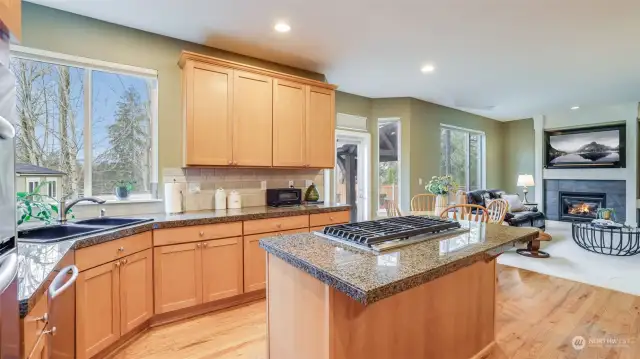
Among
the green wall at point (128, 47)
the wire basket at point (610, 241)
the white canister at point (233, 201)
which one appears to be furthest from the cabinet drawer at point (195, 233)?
the wire basket at point (610, 241)

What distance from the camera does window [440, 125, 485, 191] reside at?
6.53 meters

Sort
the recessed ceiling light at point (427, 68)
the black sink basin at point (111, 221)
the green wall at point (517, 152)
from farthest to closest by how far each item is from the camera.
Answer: the green wall at point (517, 152), the recessed ceiling light at point (427, 68), the black sink basin at point (111, 221)

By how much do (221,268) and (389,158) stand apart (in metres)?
3.72

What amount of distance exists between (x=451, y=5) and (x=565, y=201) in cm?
696

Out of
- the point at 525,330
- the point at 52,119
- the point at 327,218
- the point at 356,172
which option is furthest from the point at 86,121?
the point at 525,330

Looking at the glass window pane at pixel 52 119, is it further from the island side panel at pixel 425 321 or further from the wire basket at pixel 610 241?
the wire basket at pixel 610 241

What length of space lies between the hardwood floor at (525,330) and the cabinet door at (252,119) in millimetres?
1495

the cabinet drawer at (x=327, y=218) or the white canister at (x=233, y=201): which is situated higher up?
the white canister at (x=233, y=201)

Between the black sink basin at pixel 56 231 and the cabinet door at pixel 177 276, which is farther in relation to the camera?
the cabinet door at pixel 177 276

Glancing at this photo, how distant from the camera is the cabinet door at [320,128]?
359 centimetres

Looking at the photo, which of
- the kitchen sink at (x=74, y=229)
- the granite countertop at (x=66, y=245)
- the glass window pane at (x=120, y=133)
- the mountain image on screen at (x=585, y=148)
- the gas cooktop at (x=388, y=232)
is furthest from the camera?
the mountain image on screen at (x=585, y=148)

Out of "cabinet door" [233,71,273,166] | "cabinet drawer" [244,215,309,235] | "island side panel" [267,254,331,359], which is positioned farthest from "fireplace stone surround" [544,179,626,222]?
"island side panel" [267,254,331,359]

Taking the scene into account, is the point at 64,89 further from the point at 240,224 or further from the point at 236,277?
the point at 236,277

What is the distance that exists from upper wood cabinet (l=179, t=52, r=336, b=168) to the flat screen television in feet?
21.4
